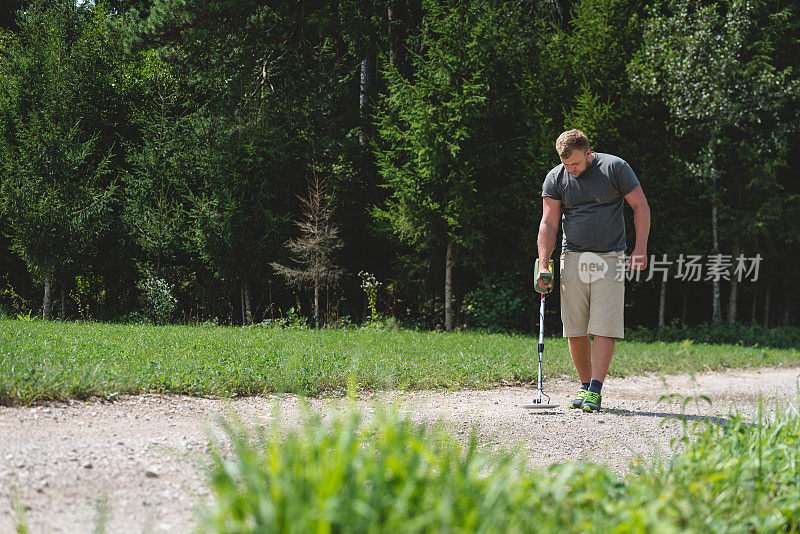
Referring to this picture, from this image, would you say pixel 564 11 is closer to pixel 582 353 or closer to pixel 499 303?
pixel 499 303

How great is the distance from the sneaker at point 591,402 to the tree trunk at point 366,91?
10.7 meters

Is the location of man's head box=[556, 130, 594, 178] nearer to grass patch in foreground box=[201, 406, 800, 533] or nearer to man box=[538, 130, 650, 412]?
man box=[538, 130, 650, 412]

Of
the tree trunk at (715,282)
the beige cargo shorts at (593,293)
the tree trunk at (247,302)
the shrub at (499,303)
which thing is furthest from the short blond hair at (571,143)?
the tree trunk at (715,282)

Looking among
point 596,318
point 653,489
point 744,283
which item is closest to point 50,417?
point 653,489

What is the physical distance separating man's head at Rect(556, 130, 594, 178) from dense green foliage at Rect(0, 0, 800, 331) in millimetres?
7648

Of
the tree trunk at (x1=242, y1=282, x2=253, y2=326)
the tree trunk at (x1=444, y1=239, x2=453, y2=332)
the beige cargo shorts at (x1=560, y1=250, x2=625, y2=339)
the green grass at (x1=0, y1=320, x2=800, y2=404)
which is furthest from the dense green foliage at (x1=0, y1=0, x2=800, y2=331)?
the beige cargo shorts at (x1=560, y1=250, x2=625, y2=339)

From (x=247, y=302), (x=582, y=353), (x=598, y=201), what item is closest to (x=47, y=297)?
(x=247, y=302)

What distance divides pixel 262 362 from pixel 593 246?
10.4 feet

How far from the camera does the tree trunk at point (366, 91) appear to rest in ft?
Result: 48.8

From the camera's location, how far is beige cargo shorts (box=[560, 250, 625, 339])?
5.09 metres

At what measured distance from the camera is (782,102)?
509 inches

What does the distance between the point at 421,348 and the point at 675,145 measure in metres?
8.58

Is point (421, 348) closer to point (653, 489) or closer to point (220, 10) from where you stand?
point (653, 489)

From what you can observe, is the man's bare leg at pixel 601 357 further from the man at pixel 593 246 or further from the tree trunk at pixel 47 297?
the tree trunk at pixel 47 297
